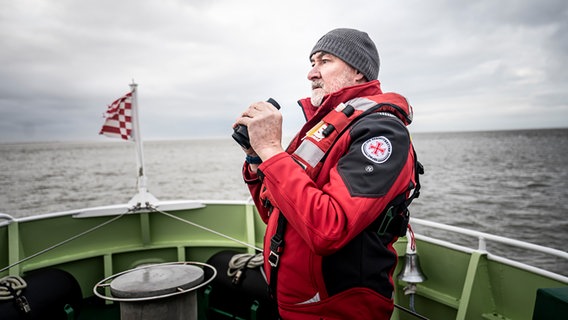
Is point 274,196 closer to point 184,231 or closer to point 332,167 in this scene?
point 332,167

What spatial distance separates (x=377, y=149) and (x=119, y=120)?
4220 mm

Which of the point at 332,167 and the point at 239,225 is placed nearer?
the point at 332,167

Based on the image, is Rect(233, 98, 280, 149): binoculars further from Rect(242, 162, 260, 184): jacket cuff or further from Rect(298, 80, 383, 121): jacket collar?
Rect(242, 162, 260, 184): jacket cuff

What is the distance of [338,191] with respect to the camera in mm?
1312

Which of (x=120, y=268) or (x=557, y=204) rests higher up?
(x=120, y=268)

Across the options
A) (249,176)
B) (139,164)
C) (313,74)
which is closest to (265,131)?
(313,74)

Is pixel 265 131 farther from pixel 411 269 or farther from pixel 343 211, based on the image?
pixel 411 269

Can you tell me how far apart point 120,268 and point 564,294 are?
4380 millimetres

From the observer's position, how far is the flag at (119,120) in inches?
185

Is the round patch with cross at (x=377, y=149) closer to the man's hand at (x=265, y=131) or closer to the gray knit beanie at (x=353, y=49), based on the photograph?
the man's hand at (x=265, y=131)

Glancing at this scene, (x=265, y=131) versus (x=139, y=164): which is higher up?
(x=265, y=131)

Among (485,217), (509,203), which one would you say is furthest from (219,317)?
(509,203)

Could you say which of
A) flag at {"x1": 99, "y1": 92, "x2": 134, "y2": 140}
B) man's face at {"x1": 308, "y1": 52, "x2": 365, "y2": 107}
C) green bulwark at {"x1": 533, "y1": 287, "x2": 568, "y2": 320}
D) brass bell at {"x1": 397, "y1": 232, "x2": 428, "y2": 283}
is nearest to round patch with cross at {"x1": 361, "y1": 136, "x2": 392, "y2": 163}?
man's face at {"x1": 308, "y1": 52, "x2": 365, "y2": 107}

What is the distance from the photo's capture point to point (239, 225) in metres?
4.82
